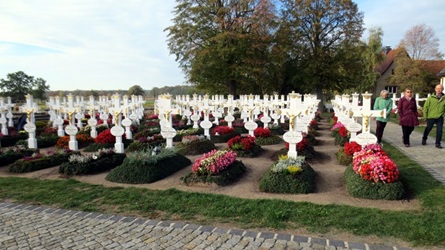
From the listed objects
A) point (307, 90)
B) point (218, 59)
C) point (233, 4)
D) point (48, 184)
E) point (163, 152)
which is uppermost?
point (233, 4)

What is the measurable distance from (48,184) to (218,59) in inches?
867

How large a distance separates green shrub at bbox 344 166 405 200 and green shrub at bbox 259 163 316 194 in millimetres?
789

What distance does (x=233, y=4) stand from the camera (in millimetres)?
27531

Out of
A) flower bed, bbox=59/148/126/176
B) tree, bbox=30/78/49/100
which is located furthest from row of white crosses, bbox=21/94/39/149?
tree, bbox=30/78/49/100

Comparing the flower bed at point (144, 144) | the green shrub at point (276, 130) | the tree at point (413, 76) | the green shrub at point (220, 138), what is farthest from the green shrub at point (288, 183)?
the tree at point (413, 76)

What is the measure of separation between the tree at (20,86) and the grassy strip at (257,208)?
111 ft

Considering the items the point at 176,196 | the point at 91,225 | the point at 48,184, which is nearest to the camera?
the point at 91,225

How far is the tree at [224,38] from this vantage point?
88.0 ft

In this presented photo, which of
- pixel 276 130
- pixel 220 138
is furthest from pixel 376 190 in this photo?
pixel 276 130

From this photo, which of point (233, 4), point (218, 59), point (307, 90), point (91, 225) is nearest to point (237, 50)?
point (218, 59)

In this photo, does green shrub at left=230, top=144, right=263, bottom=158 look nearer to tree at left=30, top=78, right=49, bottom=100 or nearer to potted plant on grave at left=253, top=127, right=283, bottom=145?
potted plant on grave at left=253, top=127, right=283, bottom=145

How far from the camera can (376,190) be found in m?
5.51

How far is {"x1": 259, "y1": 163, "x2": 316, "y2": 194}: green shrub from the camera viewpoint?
5969 mm

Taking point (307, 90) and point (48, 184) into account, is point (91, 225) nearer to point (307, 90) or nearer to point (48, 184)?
point (48, 184)
